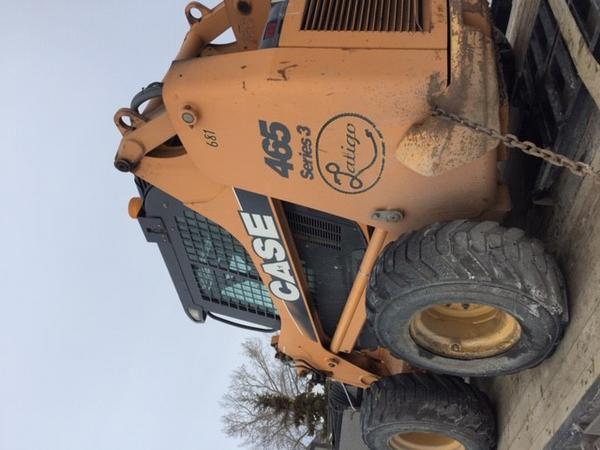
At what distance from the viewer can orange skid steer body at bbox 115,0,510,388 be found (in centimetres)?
253

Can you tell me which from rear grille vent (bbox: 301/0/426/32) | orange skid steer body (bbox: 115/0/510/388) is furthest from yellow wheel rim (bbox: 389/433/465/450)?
rear grille vent (bbox: 301/0/426/32)

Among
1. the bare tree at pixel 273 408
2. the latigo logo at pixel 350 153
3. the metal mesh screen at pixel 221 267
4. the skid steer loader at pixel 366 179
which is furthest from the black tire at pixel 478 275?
the bare tree at pixel 273 408

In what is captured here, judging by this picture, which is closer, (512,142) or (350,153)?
(512,142)

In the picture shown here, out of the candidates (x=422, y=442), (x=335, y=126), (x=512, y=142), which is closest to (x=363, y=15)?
(x=335, y=126)

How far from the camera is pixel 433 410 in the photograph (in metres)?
3.75

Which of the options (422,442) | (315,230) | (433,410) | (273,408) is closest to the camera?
(315,230)

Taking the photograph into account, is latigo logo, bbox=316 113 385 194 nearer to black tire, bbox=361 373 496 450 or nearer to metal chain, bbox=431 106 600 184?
metal chain, bbox=431 106 600 184

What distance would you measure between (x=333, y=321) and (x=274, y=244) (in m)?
0.85

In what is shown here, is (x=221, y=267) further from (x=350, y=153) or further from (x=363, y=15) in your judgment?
(x=363, y=15)

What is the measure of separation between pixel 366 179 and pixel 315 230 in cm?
69

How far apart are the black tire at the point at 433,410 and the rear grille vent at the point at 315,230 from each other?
1.06 metres

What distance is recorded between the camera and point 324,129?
2.66m

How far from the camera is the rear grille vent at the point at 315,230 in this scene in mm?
3344

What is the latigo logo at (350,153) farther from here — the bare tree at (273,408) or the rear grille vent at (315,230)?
the bare tree at (273,408)
